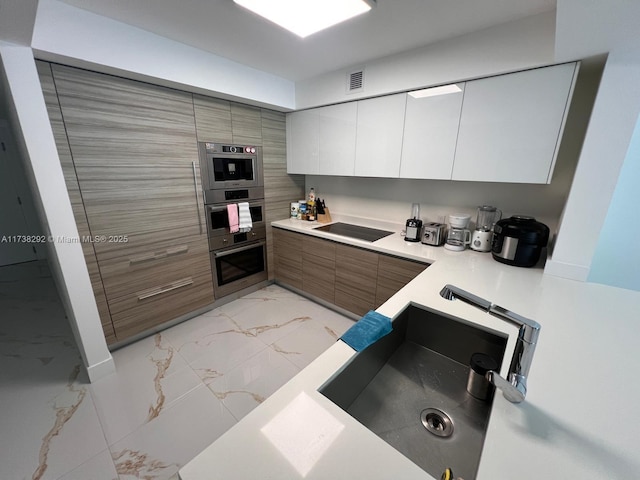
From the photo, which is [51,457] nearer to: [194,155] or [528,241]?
[194,155]

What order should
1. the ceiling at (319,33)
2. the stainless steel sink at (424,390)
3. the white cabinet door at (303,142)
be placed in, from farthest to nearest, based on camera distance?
the white cabinet door at (303,142), the ceiling at (319,33), the stainless steel sink at (424,390)

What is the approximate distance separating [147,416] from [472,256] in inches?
91.5

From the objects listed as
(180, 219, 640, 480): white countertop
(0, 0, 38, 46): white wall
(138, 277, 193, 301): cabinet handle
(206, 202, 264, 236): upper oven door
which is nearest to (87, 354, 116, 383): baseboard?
(138, 277, 193, 301): cabinet handle

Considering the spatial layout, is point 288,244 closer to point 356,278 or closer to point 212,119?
point 356,278

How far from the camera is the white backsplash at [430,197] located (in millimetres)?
1802

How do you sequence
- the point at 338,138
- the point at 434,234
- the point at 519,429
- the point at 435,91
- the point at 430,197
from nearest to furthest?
1. the point at 519,429
2. the point at 435,91
3. the point at 434,234
4. the point at 430,197
5. the point at 338,138

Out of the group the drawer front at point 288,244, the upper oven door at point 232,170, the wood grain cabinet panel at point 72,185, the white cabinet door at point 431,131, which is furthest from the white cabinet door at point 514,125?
the wood grain cabinet panel at point 72,185

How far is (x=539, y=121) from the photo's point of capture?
1477 millimetres

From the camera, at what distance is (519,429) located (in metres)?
0.61

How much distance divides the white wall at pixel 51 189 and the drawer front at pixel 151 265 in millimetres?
253

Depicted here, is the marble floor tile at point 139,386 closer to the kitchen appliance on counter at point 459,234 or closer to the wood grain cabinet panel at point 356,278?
the wood grain cabinet panel at point 356,278

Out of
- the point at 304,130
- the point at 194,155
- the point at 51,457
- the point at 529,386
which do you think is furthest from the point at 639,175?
the point at 51,457

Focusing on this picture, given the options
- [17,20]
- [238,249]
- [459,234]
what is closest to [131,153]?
[17,20]

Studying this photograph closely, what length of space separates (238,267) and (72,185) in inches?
56.8
